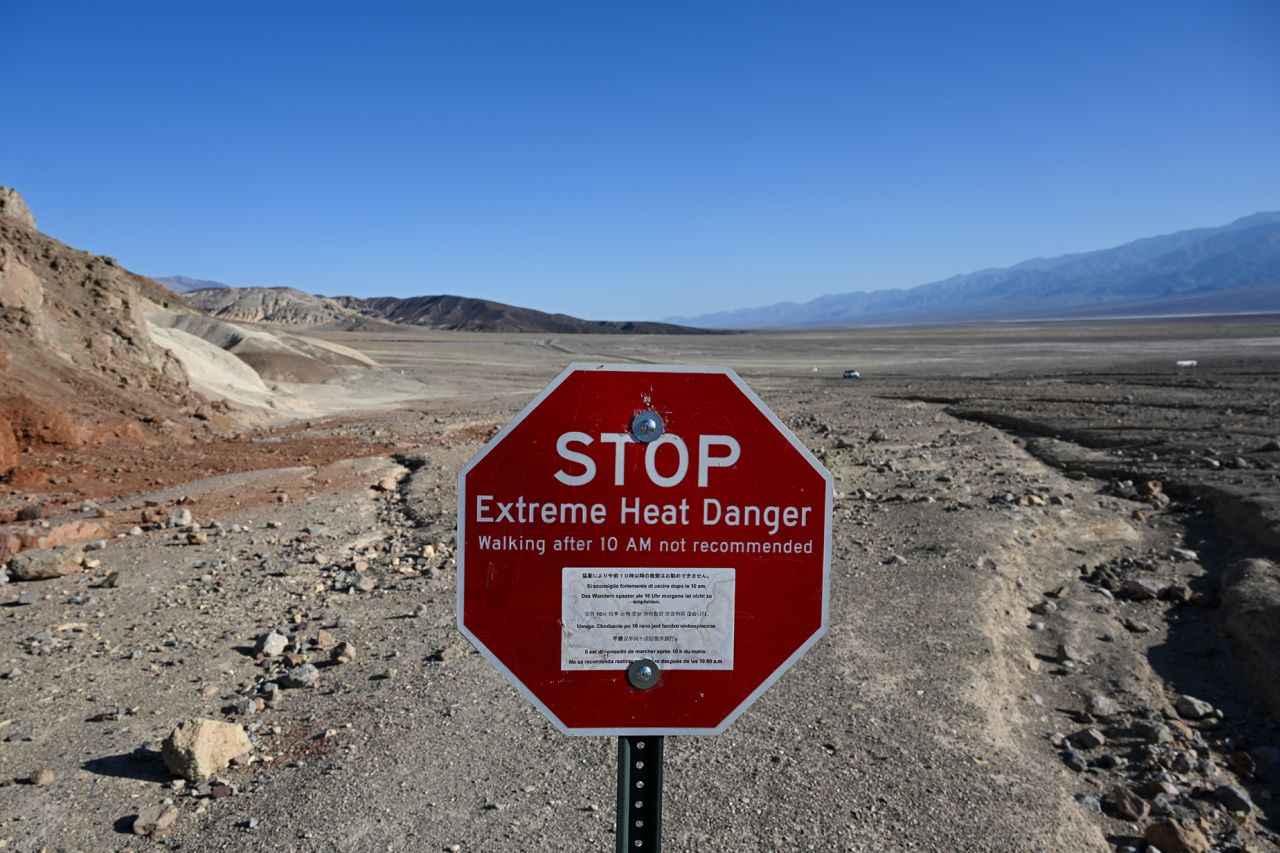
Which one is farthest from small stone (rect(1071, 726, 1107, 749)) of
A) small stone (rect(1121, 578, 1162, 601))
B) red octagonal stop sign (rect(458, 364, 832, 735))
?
red octagonal stop sign (rect(458, 364, 832, 735))

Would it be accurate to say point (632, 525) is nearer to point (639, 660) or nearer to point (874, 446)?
point (639, 660)

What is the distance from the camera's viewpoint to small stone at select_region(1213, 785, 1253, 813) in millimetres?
4086

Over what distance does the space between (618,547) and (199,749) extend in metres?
2.93

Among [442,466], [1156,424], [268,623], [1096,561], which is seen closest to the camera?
[268,623]

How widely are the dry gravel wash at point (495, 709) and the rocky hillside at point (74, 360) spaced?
17.7 ft

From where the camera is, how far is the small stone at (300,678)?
478 cm

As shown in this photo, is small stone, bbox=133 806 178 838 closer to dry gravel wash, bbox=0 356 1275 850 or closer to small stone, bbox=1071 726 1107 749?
dry gravel wash, bbox=0 356 1275 850

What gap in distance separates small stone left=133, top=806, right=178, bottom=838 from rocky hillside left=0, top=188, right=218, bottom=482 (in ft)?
29.2

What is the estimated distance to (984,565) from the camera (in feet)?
23.4

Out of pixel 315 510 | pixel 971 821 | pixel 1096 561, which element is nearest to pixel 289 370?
pixel 315 510

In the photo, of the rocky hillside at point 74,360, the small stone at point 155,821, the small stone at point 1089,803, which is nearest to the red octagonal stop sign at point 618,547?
the small stone at point 155,821

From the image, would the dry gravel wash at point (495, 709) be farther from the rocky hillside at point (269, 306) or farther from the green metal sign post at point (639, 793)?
the rocky hillside at point (269, 306)

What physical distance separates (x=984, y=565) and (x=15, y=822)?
6.35 metres

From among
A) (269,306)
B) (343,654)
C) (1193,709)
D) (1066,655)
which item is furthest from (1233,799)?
(269,306)
